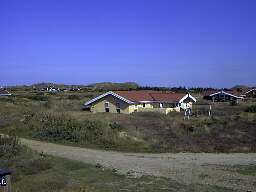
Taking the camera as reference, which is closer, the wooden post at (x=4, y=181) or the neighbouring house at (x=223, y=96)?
the wooden post at (x=4, y=181)

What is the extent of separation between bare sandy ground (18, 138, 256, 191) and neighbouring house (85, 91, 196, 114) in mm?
16112

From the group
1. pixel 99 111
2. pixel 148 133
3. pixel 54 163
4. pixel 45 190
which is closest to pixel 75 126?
pixel 148 133

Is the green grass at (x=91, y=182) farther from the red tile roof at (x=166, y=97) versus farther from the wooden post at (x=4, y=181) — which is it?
the red tile roof at (x=166, y=97)

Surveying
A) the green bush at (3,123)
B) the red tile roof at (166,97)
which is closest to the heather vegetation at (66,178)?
the green bush at (3,123)

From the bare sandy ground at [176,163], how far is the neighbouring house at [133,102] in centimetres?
1611

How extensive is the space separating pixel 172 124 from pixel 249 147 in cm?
706

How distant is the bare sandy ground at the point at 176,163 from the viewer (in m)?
10.7

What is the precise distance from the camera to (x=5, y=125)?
21.9 metres

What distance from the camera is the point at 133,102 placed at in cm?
3297

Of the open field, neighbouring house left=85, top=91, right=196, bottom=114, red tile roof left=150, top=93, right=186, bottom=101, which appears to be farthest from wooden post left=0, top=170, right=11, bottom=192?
red tile roof left=150, top=93, right=186, bottom=101

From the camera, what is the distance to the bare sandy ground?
10.7m

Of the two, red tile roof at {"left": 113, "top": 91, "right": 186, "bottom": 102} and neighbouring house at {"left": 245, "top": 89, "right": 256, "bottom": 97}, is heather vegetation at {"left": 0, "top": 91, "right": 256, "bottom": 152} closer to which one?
red tile roof at {"left": 113, "top": 91, "right": 186, "bottom": 102}

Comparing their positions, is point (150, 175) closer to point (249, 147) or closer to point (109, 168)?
point (109, 168)

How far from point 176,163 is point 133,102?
19.4 m
